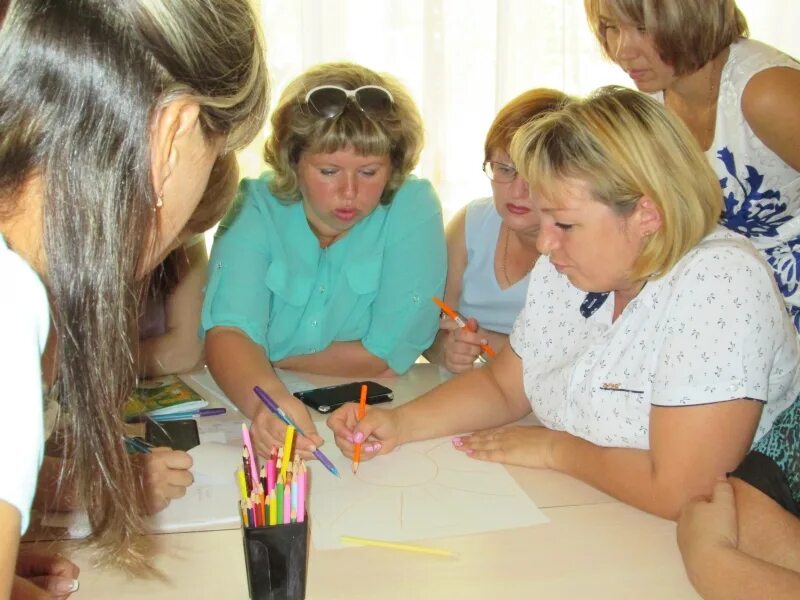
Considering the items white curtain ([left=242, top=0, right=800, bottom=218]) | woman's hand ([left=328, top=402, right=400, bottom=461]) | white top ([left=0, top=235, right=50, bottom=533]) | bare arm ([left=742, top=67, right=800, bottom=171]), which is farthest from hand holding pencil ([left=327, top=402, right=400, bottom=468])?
white curtain ([left=242, top=0, right=800, bottom=218])

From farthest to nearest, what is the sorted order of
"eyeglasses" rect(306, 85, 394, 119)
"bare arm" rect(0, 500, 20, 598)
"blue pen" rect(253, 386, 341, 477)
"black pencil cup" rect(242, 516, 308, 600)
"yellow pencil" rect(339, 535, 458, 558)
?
"eyeglasses" rect(306, 85, 394, 119) → "blue pen" rect(253, 386, 341, 477) → "yellow pencil" rect(339, 535, 458, 558) → "black pencil cup" rect(242, 516, 308, 600) → "bare arm" rect(0, 500, 20, 598)

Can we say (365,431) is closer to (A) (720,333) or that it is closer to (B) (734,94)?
(A) (720,333)

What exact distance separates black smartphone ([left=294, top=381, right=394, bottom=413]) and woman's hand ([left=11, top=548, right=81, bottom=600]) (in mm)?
596

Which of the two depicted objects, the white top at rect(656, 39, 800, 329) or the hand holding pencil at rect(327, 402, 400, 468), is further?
the white top at rect(656, 39, 800, 329)

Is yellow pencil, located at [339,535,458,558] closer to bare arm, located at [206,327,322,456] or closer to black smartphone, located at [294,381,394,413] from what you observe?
bare arm, located at [206,327,322,456]

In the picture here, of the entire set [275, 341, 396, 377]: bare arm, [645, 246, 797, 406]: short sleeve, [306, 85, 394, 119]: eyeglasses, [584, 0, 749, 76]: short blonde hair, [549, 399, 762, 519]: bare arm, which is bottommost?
[275, 341, 396, 377]: bare arm

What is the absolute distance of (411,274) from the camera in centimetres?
190

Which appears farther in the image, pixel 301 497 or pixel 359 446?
pixel 359 446

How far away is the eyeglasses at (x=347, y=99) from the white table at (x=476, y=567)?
36.0 inches

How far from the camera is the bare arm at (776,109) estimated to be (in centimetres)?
174

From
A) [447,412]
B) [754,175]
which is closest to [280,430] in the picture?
[447,412]

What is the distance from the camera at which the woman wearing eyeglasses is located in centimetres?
182

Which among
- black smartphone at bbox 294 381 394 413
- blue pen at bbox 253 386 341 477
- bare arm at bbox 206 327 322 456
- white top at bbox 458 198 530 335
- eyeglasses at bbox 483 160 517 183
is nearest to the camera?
blue pen at bbox 253 386 341 477

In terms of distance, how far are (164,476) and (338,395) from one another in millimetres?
438
